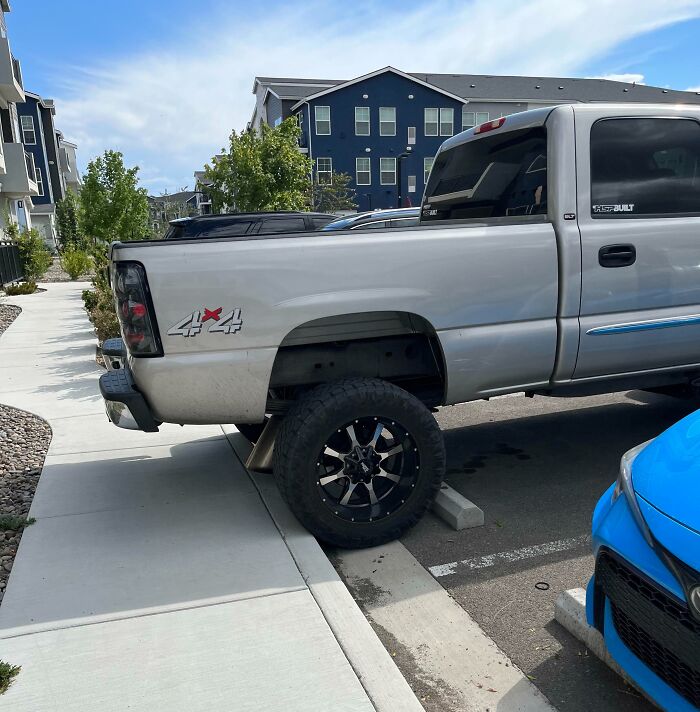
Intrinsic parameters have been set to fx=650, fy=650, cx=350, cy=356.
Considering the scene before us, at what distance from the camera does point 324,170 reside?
4416cm

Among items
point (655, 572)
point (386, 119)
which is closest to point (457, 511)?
point (655, 572)

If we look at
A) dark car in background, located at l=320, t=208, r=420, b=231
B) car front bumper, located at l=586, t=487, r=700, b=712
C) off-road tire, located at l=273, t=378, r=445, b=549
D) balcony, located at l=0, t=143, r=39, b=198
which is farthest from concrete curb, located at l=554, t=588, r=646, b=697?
balcony, located at l=0, t=143, r=39, b=198

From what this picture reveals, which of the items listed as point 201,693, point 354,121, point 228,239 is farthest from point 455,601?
point 354,121

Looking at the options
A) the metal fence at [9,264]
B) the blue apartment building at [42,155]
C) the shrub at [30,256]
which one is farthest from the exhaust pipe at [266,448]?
the blue apartment building at [42,155]

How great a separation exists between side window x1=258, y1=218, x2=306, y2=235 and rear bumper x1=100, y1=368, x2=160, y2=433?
646 centimetres

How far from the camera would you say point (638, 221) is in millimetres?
3889

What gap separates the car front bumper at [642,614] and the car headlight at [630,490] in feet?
0.07

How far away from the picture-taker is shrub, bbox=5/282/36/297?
55.5 feet

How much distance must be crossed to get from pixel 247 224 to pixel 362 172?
37072mm

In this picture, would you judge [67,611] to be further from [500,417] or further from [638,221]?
[500,417]

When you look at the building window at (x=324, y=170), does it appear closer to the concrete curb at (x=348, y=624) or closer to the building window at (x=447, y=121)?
the building window at (x=447, y=121)

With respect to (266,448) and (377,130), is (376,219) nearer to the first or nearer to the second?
(266,448)

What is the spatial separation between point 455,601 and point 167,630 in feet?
4.34

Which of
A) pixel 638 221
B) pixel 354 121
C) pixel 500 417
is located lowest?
pixel 500 417
